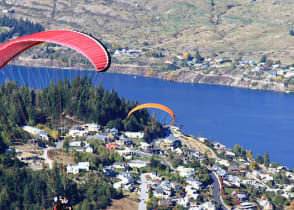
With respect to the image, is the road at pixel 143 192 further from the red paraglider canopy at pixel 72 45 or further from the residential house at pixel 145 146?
the red paraglider canopy at pixel 72 45

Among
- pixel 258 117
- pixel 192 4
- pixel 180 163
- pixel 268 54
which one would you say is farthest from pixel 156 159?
pixel 192 4

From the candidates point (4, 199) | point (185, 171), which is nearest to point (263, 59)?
point (185, 171)

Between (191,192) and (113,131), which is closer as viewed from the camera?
(191,192)

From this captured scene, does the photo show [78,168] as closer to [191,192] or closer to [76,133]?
[191,192]

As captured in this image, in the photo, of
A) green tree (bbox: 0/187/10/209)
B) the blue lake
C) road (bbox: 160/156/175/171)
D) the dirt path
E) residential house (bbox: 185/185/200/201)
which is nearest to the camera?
green tree (bbox: 0/187/10/209)

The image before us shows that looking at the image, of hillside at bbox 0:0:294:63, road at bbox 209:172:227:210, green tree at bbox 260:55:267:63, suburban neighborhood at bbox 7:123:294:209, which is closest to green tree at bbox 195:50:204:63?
hillside at bbox 0:0:294:63

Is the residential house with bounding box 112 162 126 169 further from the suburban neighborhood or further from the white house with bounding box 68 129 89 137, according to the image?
the white house with bounding box 68 129 89 137
